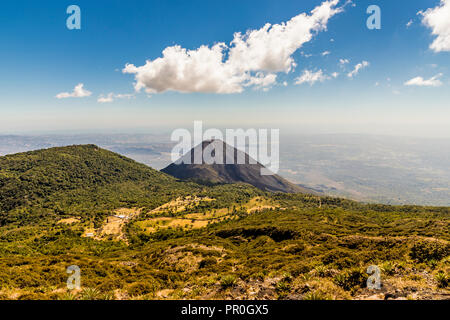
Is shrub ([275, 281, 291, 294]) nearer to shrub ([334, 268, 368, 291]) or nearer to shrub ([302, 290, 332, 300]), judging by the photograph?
shrub ([302, 290, 332, 300])

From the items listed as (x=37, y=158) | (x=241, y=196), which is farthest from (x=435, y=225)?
(x=37, y=158)

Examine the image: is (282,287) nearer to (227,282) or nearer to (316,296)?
(316,296)

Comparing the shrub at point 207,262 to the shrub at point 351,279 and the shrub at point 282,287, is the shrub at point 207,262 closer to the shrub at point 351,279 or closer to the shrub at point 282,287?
the shrub at point 282,287

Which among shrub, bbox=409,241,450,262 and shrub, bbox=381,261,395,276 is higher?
shrub, bbox=381,261,395,276

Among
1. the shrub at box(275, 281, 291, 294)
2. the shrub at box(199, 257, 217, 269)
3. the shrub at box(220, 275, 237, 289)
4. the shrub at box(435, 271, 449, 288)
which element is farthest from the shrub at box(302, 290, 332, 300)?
the shrub at box(199, 257, 217, 269)

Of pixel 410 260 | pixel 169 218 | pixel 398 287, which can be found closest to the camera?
pixel 398 287

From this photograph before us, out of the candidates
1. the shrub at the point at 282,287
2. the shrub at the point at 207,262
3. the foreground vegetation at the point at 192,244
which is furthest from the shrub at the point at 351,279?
the shrub at the point at 207,262

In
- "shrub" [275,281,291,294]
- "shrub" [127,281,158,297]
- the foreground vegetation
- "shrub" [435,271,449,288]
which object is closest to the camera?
"shrub" [435,271,449,288]
